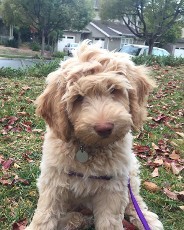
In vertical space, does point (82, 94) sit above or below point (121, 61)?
below

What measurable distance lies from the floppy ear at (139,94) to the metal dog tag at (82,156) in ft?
1.63

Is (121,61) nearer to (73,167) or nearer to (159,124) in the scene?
(73,167)

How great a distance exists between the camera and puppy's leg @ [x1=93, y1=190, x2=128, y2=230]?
10.1 ft

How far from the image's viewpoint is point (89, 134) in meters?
2.71

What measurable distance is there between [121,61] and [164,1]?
3463cm

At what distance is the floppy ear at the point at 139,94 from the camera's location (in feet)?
10.1

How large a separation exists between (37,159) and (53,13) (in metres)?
37.6

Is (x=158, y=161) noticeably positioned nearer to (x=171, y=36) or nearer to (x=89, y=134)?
(x=89, y=134)

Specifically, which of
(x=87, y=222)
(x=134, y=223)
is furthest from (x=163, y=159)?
(x=87, y=222)

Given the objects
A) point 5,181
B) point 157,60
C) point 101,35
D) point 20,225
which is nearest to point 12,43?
point 101,35

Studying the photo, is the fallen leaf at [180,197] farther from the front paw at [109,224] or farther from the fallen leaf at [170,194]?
the front paw at [109,224]

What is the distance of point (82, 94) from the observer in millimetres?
2822

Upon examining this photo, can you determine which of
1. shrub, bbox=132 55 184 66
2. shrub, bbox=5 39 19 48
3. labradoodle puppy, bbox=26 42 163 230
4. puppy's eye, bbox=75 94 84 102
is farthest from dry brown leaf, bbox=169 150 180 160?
shrub, bbox=5 39 19 48

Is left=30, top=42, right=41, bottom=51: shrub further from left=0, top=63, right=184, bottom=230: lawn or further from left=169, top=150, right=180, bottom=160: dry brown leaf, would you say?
left=169, top=150, right=180, bottom=160: dry brown leaf
